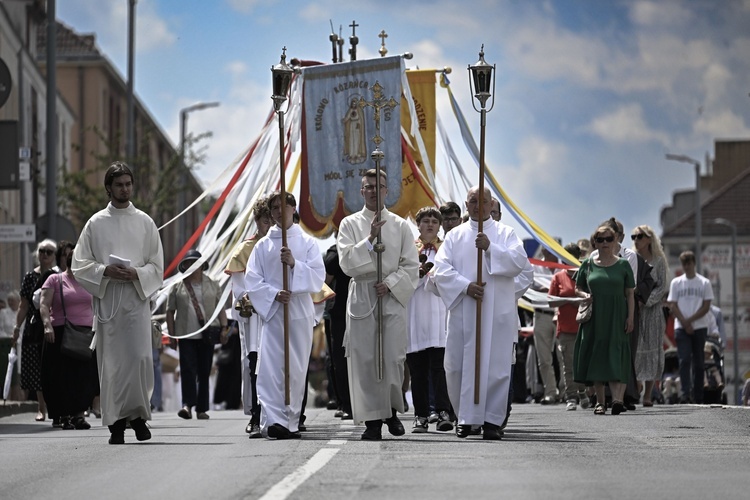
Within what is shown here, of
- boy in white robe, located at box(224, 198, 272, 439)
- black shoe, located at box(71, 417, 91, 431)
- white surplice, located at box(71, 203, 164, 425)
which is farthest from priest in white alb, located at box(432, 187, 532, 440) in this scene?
black shoe, located at box(71, 417, 91, 431)

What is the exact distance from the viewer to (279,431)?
1420 centimetres

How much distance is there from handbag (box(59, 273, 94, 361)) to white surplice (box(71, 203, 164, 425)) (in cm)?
336

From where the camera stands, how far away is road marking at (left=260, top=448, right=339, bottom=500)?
9328 millimetres

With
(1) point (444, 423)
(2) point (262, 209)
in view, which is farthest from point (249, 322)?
(1) point (444, 423)

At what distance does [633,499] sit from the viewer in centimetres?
911

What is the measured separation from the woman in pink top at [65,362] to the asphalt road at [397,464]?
1.08 metres

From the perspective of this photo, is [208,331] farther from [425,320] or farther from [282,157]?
[282,157]

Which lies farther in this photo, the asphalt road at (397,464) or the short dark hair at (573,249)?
the short dark hair at (573,249)

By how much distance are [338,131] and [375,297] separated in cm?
906

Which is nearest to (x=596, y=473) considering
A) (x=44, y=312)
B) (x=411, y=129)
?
(x=44, y=312)

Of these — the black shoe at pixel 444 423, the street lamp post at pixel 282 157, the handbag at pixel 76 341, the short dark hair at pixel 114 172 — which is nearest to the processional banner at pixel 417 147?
the handbag at pixel 76 341

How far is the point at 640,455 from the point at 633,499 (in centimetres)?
282

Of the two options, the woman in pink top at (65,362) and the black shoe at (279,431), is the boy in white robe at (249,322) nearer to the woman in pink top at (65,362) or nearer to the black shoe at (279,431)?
the black shoe at (279,431)

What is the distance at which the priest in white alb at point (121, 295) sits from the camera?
13.9m
